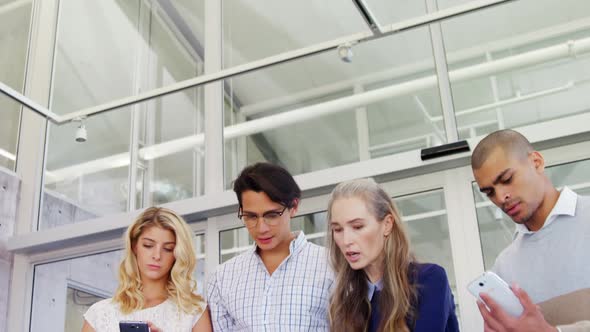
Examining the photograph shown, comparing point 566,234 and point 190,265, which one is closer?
point 566,234

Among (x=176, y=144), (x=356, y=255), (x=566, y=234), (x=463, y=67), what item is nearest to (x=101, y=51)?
(x=176, y=144)

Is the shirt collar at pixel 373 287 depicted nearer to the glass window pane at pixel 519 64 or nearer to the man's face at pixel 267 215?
the man's face at pixel 267 215

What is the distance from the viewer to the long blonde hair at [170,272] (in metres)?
2.40

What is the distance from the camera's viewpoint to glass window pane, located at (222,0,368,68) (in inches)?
149

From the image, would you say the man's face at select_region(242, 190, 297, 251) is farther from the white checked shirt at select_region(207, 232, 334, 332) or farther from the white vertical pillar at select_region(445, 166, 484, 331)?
the white vertical pillar at select_region(445, 166, 484, 331)

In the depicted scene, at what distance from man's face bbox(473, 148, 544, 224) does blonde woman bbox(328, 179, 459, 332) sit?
0.82 ft

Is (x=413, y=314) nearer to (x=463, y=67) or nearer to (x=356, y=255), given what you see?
(x=356, y=255)

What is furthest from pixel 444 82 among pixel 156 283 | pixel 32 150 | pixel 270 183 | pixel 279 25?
pixel 32 150

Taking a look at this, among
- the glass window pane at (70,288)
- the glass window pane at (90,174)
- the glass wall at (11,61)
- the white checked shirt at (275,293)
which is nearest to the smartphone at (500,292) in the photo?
the white checked shirt at (275,293)

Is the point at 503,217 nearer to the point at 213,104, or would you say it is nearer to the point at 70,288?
the point at 213,104

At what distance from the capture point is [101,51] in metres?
4.38

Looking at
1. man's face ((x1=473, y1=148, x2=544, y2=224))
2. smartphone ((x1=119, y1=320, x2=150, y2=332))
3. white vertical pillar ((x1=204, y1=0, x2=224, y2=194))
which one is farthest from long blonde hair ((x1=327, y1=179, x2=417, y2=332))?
white vertical pillar ((x1=204, y1=0, x2=224, y2=194))

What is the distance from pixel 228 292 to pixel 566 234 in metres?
1.04

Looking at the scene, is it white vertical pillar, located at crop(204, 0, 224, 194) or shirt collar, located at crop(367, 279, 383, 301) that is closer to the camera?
shirt collar, located at crop(367, 279, 383, 301)
